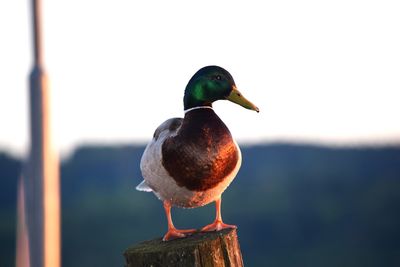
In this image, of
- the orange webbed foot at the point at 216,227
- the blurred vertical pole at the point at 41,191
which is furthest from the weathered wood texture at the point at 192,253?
the blurred vertical pole at the point at 41,191

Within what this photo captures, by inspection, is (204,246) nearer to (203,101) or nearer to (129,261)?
(129,261)

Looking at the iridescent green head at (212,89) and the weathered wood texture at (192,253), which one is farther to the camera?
the iridescent green head at (212,89)

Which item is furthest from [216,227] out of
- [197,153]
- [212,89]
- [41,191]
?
[41,191]

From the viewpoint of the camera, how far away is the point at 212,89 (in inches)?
179

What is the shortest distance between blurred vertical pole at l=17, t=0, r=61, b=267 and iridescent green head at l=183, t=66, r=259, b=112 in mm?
1370

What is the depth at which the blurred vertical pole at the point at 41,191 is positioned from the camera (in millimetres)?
5465

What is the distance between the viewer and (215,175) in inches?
166

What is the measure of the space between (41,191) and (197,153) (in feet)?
5.50

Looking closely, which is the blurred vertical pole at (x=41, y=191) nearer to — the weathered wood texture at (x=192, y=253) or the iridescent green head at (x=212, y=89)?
the iridescent green head at (x=212, y=89)

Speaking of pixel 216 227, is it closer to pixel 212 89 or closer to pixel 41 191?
pixel 212 89

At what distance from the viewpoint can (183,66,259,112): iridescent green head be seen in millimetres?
4539

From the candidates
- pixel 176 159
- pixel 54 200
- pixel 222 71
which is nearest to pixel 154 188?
pixel 176 159

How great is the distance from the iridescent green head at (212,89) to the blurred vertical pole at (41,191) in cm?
137

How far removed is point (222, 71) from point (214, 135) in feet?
1.51
